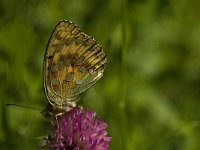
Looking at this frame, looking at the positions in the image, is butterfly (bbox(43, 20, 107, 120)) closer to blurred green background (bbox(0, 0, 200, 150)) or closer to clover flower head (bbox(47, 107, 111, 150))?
clover flower head (bbox(47, 107, 111, 150))

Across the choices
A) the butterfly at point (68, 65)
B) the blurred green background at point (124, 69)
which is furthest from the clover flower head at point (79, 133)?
the blurred green background at point (124, 69)

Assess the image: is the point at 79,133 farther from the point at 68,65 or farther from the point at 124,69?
the point at 124,69

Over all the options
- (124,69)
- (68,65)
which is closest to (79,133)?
(68,65)

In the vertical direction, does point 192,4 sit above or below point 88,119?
above

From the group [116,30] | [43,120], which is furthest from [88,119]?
[116,30]

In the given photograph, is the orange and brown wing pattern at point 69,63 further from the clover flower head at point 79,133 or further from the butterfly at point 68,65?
the clover flower head at point 79,133

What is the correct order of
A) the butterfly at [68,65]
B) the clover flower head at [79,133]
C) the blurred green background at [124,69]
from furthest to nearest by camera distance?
the blurred green background at [124,69], the butterfly at [68,65], the clover flower head at [79,133]

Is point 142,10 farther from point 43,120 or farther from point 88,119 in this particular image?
point 88,119
